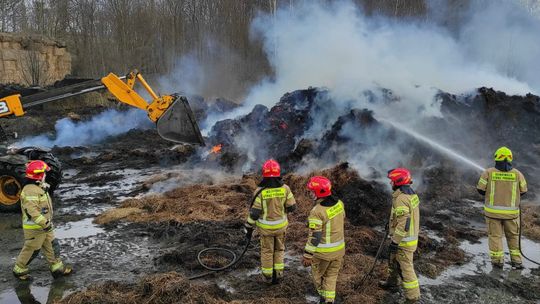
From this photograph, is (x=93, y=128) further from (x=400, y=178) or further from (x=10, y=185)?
(x=400, y=178)

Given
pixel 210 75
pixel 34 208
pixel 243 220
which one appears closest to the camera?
pixel 34 208

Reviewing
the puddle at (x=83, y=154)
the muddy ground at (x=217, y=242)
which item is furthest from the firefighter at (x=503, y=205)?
the puddle at (x=83, y=154)

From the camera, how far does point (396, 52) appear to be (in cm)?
2183

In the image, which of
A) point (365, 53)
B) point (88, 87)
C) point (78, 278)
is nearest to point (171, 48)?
point (365, 53)

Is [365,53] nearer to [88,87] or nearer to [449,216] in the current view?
[449,216]

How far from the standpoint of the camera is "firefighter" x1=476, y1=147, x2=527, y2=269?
7.34 meters

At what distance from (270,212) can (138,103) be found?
6.65 m

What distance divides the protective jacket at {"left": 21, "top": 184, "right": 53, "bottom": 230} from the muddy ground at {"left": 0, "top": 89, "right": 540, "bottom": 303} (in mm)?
980

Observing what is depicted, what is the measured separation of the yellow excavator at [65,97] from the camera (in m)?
10.3

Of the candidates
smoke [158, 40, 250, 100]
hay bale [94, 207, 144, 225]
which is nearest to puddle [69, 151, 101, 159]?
hay bale [94, 207, 144, 225]

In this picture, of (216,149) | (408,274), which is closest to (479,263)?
(408,274)

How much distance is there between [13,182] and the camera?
10.4m

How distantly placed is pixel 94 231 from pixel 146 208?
1610mm

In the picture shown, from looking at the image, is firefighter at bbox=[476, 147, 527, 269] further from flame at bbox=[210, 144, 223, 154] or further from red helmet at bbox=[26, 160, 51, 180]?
flame at bbox=[210, 144, 223, 154]
